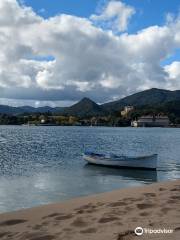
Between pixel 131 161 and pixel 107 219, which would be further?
pixel 131 161

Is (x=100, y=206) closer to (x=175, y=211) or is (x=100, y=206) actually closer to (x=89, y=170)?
(x=175, y=211)

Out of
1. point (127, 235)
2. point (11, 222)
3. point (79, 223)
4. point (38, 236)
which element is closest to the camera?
point (127, 235)

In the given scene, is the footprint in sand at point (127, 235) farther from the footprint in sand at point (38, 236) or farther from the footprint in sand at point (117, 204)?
the footprint in sand at point (117, 204)

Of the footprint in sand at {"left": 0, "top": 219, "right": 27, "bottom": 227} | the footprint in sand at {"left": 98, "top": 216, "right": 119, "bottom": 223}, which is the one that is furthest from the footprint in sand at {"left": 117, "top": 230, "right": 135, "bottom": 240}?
the footprint in sand at {"left": 0, "top": 219, "right": 27, "bottom": 227}

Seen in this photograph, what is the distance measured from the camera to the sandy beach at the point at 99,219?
9664 mm

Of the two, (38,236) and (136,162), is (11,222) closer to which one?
(38,236)

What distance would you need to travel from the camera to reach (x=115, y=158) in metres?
40.5

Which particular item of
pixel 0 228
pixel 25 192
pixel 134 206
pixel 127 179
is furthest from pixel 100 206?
pixel 127 179

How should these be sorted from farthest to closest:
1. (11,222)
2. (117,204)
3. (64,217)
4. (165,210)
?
(117,204) < (11,222) < (64,217) < (165,210)

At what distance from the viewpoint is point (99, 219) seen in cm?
1124

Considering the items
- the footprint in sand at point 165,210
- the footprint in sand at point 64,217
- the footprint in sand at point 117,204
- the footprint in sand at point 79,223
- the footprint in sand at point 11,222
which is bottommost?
the footprint in sand at point 11,222

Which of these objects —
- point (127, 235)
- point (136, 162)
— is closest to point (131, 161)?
point (136, 162)

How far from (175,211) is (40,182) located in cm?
1846

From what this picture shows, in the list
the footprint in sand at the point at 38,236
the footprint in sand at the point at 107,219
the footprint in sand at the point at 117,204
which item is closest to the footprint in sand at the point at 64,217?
the footprint in sand at the point at 107,219
